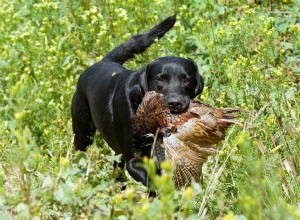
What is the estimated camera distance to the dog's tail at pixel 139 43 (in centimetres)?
576

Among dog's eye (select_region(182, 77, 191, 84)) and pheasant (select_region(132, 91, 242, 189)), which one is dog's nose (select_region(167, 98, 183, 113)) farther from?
dog's eye (select_region(182, 77, 191, 84))

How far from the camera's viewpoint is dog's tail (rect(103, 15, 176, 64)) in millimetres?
5762

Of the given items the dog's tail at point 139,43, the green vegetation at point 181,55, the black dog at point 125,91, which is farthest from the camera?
the dog's tail at point 139,43

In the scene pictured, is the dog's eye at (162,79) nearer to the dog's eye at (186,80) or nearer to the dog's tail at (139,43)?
the dog's eye at (186,80)

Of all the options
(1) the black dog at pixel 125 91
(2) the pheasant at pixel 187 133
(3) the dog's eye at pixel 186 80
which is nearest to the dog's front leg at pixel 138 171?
(1) the black dog at pixel 125 91

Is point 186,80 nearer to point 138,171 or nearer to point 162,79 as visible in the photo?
point 162,79

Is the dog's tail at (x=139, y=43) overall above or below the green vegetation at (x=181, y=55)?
above

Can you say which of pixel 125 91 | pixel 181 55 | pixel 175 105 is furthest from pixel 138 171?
pixel 181 55

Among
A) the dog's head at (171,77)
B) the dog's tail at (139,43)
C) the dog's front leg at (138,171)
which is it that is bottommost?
the dog's front leg at (138,171)

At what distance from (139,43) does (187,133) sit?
2168 millimetres

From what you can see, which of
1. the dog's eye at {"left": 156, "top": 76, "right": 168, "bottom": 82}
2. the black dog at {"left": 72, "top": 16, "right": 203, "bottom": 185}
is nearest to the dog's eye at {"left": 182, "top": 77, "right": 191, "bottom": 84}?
the black dog at {"left": 72, "top": 16, "right": 203, "bottom": 185}

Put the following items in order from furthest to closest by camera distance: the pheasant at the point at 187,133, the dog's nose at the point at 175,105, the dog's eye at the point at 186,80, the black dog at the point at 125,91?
the dog's eye at the point at 186,80, the black dog at the point at 125,91, the dog's nose at the point at 175,105, the pheasant at the point at 187,133

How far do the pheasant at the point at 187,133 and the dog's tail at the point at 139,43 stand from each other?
179cm

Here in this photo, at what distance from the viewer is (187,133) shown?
148 inches
